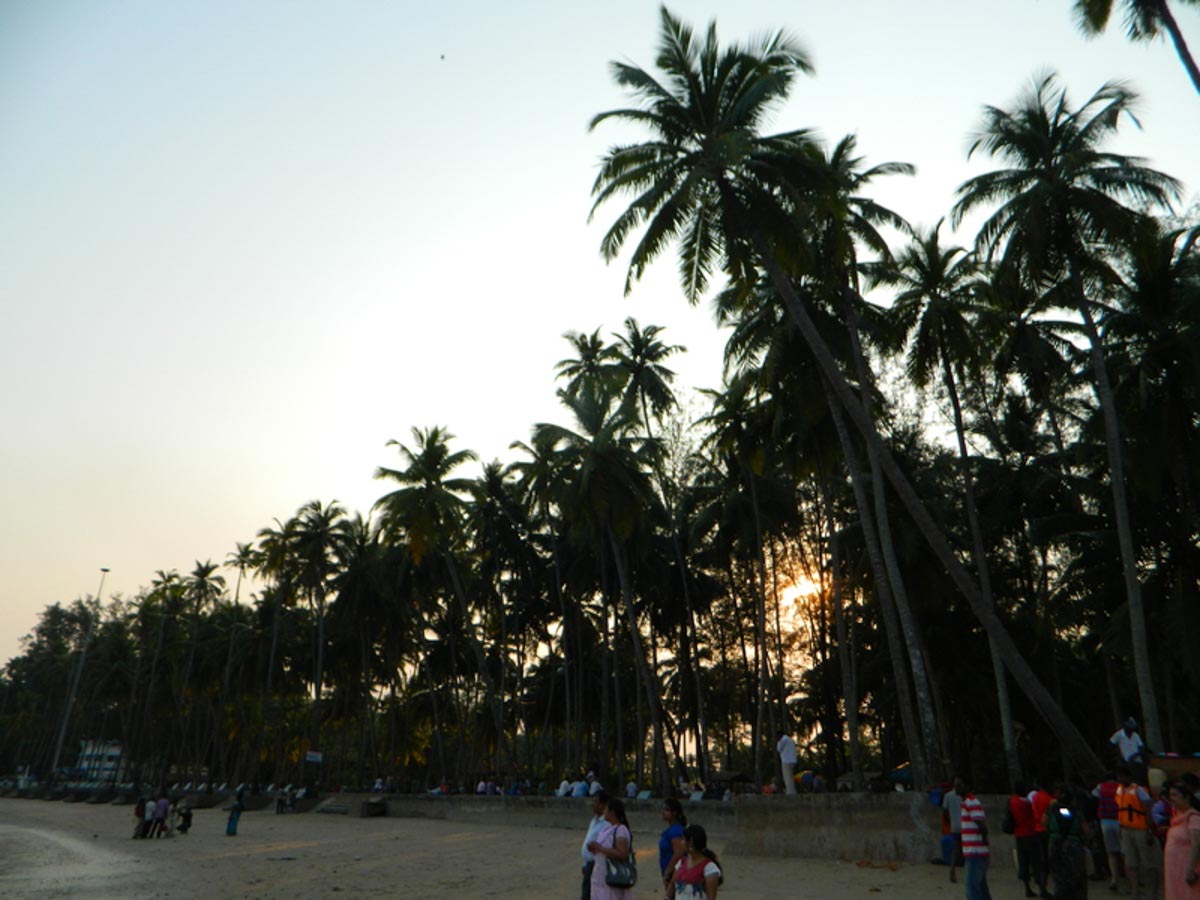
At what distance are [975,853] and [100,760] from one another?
123044mm

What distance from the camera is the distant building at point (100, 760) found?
104 metres

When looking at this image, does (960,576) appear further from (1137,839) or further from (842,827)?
(842,827)

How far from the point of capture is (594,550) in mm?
39531

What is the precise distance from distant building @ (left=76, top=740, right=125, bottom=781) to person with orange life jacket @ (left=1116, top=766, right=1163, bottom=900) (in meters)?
104

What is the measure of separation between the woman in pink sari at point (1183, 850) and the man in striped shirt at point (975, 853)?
2644 millimetres

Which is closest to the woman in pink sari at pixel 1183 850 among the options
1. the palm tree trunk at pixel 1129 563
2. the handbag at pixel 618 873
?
the handbag at pixel 618 873

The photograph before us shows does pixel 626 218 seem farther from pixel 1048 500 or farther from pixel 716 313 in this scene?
pixel 1048 500

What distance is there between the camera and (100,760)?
108 metres

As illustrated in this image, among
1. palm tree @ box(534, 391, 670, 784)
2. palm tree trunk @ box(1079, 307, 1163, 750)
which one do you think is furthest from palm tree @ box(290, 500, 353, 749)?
palm tree trunk @ box(1079, 307, 1163, 750)

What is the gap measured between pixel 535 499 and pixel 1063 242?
22618 millimetres

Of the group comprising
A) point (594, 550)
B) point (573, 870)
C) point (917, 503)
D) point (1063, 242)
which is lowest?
point (573, 870)

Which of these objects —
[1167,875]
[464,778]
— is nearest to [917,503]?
[1167,875]

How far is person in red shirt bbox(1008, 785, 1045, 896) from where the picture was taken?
39.6ft

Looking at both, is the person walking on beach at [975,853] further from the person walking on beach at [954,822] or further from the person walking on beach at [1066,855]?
the person walking on beach at [954,822]
